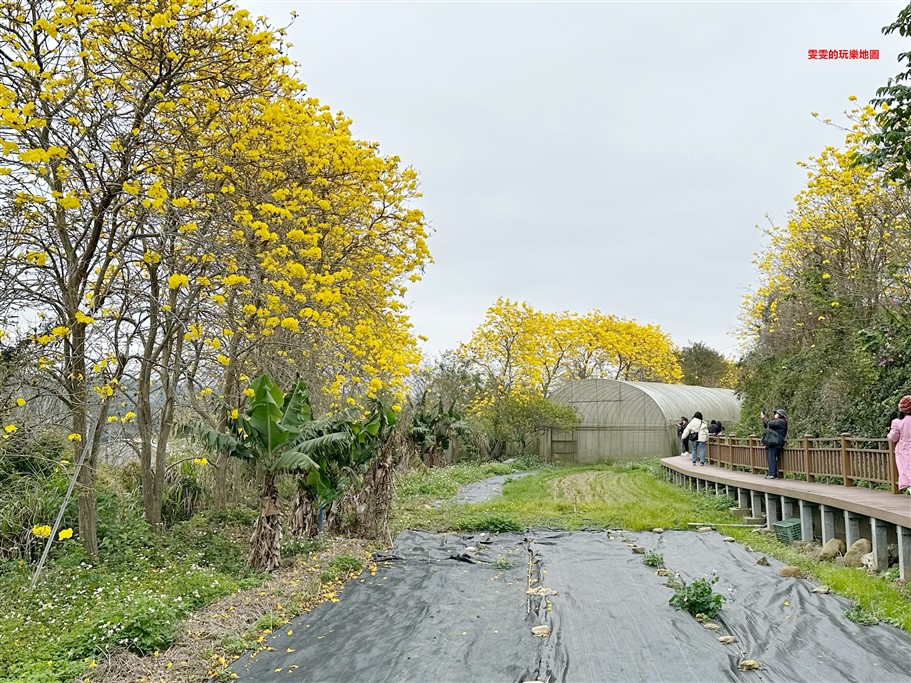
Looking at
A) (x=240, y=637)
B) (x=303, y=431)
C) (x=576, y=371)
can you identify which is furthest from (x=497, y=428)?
(x=240, y=637)

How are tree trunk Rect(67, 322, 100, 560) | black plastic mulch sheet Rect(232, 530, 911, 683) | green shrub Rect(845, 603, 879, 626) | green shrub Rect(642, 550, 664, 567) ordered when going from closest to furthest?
black plastic mulch sheet Rect(232, 530, 911, 683) < green shrub Rect(845, 603, 879, 626) < tree trunk Rect(67, 322, 100, 560) < green shrub Rect(642, 550, 664, 567)

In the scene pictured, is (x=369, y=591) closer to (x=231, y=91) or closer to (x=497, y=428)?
(x=231, y=91)

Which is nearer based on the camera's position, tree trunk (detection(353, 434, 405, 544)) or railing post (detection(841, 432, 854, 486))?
tree trunk (detection(353, 434, 405, 544))

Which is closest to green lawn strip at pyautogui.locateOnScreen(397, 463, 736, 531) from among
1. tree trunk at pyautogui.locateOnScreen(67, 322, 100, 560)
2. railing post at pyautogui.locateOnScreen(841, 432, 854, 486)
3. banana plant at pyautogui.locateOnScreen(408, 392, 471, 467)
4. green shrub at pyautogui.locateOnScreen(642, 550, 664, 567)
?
railing post at pyautogui.locateOnScreen(841, 432, 854, 486)

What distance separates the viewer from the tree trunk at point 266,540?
800cm

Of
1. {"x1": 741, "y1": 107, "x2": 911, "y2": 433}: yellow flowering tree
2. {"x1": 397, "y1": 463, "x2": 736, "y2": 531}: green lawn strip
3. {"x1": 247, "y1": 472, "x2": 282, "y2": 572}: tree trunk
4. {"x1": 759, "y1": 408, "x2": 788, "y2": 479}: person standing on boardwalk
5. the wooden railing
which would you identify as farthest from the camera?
{"x1": 759, "y1": 408, "x2": 788, "y2": 479}: person standing on boardwalk

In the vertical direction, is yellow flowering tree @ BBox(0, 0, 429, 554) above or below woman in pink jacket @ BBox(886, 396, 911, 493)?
above

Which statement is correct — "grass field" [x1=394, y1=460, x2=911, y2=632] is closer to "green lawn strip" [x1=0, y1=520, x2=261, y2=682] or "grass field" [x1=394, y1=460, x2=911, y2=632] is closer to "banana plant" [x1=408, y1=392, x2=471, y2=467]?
"banana plant" [x1=408, y1=392, x2=471, y2=467]

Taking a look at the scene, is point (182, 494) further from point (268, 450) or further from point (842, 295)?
point (842, 295)

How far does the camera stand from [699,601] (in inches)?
236

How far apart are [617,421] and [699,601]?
970 inches

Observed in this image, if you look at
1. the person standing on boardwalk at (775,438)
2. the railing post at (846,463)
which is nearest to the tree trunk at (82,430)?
the railing post at (846,463)

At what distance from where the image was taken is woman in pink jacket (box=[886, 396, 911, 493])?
8.48 m

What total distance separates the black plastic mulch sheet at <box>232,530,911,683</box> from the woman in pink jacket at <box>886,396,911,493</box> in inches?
73.5
